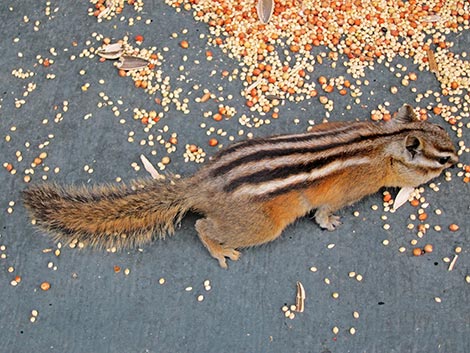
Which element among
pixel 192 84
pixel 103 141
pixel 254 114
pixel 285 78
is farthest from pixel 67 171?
pixel 285 78

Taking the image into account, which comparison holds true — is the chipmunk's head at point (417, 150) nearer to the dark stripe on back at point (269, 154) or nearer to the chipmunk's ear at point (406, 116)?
the chipmunk's ear at point (406, 116)

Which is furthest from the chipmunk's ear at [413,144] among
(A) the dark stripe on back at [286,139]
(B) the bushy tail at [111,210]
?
(B) the bushy tail at [111,210]

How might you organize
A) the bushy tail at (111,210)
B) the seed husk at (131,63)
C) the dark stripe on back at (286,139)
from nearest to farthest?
the dark stripe on back at (286,139) → the bushy tail at (111,210) → the seed husk at (131,63)

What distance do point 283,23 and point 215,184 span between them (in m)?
1.49

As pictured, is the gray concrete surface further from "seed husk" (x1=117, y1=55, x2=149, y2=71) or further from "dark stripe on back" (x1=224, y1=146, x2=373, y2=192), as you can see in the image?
"dark stripe on back" (x1=224, y1=146, x2=373, y2=192)

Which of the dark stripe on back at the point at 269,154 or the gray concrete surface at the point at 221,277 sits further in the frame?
the gray concrete surface at the point at 221,277

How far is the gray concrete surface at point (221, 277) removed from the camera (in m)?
3.50

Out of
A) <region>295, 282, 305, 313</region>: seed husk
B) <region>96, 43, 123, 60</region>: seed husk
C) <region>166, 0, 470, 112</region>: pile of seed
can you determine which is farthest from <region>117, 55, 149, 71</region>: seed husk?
<region>295, 282, 305, 313</region>: seed husk

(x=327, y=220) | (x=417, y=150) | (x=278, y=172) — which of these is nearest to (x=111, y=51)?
(x=278, y=172)

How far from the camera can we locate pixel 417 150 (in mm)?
3516

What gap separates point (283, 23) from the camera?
434cm

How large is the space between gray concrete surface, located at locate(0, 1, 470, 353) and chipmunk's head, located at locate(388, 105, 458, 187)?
0.22 meters

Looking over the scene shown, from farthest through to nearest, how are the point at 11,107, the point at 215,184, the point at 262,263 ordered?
the point at 11,107, the point at 262,263, the point at 215,184

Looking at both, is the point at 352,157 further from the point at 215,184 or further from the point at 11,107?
the point at 11,107
